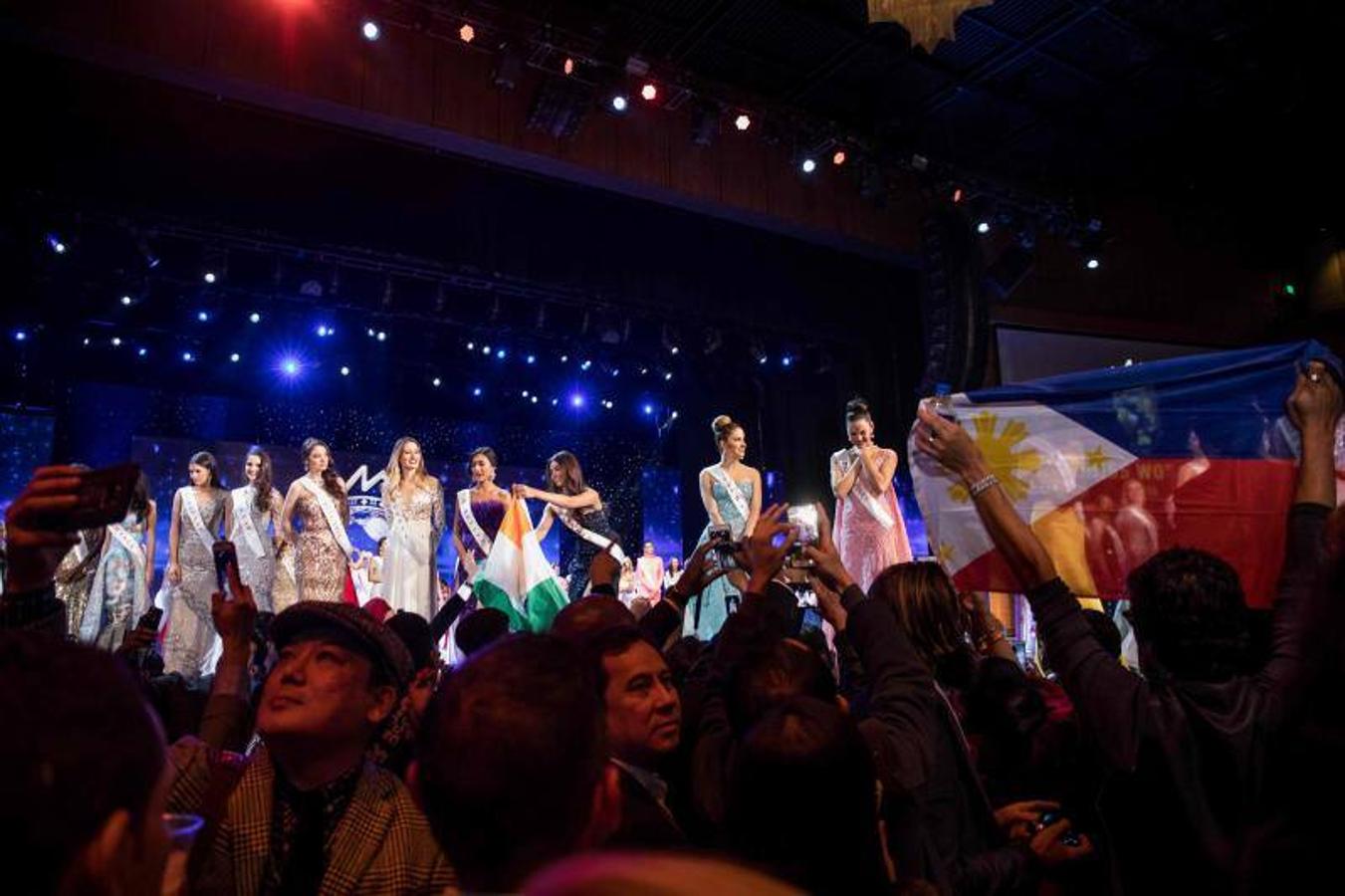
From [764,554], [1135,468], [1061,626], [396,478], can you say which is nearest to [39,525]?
[764,554]

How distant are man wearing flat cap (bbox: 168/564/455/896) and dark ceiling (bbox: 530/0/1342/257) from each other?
6457 millimetres

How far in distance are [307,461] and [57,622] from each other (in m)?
7.05

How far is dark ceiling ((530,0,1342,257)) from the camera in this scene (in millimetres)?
8172

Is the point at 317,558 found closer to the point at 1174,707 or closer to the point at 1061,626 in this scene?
the point at 1061,626

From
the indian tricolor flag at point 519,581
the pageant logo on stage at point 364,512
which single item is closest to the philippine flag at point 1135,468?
the indian tricolor flag at point 519,581

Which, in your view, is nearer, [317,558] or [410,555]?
[317,558]

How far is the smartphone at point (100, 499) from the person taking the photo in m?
1.64

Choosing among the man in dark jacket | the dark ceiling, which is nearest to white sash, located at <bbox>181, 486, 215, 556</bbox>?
the dark ceiling

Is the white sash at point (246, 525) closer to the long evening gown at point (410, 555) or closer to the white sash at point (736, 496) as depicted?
the long evening gown at point (410, 555)

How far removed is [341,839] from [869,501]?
6719 millimetres

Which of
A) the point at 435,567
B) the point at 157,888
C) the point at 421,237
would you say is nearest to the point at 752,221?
the point at 421,237

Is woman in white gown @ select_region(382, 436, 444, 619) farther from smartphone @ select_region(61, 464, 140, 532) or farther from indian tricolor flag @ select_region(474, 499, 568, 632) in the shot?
smartphone @ select_region(61, 464, 140, 532)

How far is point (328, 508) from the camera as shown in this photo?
832 cm

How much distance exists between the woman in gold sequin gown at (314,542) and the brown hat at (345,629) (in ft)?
21.4
